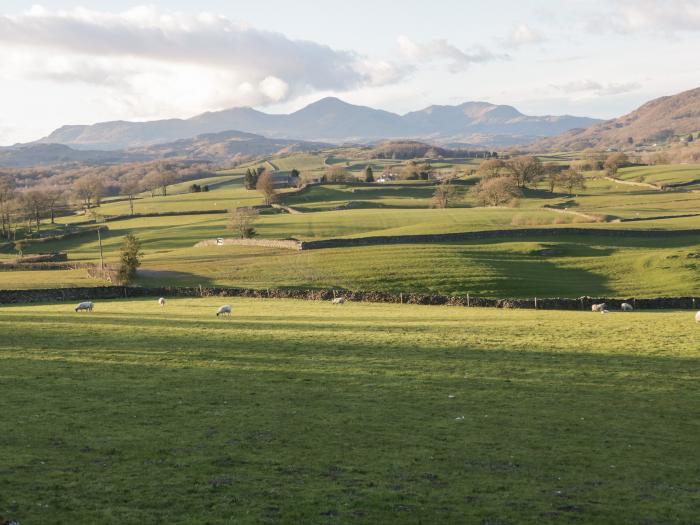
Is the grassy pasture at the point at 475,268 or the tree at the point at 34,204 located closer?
the grassy pasture at the point at 475,268

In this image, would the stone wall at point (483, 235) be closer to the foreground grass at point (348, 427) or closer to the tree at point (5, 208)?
the foreground grass at point (348, 427)

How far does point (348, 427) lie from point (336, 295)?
36.6m

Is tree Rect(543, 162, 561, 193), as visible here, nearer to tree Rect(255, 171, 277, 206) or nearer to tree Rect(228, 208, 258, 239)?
tree Rect(255, 171, 277, 206)

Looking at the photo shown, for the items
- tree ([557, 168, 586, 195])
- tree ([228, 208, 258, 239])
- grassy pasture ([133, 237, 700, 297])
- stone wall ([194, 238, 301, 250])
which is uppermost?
tree ([557, 168, 586, 195])

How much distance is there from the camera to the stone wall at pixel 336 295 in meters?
50.9

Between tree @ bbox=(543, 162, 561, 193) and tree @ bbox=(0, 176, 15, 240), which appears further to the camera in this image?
tree @ bbox=(543, 162, 561, 193)

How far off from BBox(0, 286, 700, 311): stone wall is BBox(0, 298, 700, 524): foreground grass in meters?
15.1

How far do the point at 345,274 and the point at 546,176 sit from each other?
126 metres

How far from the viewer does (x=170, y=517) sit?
45.8 ft

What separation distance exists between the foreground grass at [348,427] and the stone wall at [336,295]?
15132 millimetres

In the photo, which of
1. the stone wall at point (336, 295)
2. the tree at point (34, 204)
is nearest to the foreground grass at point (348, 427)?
the stone wall at point (336, 295)

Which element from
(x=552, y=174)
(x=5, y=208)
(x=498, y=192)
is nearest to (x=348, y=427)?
(x=498, y=192)

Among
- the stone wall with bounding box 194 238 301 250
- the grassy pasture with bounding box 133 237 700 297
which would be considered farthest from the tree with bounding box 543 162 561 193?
the stone wall with bounding box 194 238 301 250

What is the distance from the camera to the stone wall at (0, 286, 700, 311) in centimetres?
5091
